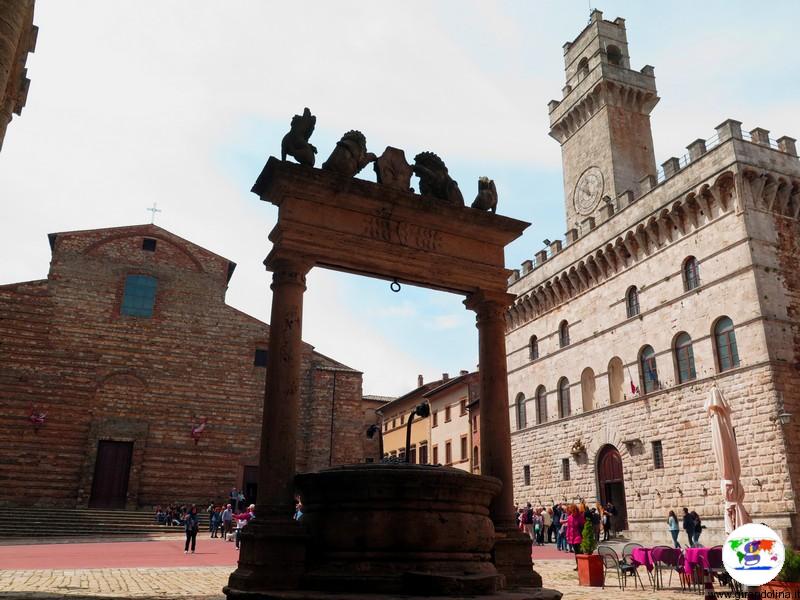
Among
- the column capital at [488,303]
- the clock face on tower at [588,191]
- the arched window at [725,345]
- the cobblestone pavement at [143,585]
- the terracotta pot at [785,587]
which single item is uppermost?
the clock face on tower at [588,191]

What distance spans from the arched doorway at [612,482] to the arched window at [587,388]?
2.10 metres

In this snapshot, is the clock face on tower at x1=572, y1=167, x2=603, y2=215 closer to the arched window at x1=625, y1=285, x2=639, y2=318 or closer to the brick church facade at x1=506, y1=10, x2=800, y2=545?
the brick church facade at x1=506, y1=10, x2=800, y2=545

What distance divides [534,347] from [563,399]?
11.8 feet

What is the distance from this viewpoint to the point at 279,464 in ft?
22.9

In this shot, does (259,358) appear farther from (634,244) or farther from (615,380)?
(634,244)

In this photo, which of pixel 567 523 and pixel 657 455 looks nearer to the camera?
pixel 567 523

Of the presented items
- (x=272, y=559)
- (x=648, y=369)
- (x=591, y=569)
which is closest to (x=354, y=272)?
(x=272, y=559)

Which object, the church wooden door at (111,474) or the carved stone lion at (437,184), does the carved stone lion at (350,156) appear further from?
the church wooden door at (111,474)

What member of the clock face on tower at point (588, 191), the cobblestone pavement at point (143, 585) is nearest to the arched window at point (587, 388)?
the clock face on tower at point (588, 191)

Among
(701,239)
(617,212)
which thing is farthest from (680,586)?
(617,212)

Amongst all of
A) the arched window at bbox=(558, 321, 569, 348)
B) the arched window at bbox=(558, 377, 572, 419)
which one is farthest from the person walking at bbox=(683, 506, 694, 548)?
the arched window at bbox=(558, 321, 569, 348)

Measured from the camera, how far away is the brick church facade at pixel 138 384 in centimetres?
2725

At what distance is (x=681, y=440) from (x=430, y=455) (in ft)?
76.9

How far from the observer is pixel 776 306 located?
19.7 meters
